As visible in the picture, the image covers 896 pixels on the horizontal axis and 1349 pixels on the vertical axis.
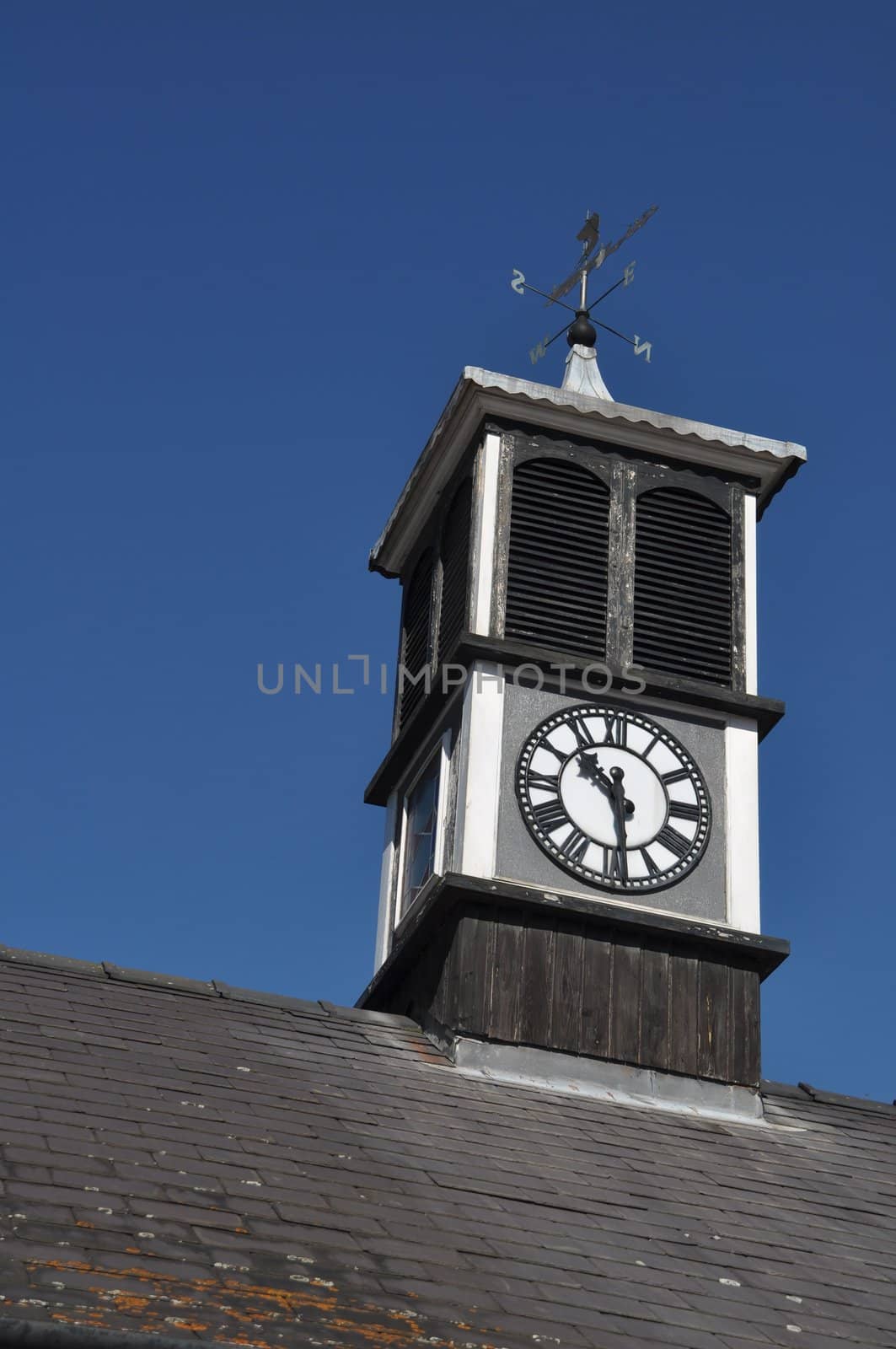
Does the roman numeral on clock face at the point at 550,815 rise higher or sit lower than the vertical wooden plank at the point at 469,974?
higher

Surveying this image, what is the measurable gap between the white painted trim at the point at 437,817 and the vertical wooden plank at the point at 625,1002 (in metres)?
1.42

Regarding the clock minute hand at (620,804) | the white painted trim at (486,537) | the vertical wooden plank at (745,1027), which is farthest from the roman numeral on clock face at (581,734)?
the vertical wooden plank at (745,1027)

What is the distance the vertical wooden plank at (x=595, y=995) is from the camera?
14102 mm

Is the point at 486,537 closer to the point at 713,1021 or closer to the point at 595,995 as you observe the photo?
the point at 595,995

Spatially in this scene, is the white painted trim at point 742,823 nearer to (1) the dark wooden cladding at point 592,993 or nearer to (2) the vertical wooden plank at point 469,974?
(1) the dark wooden cladding at point 592,993

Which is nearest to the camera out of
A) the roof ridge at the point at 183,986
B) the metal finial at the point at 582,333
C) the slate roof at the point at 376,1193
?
the slate roof at the point at 376,1193

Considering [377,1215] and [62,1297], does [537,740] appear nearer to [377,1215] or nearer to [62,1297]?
[377,1215]

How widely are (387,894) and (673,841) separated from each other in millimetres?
2418

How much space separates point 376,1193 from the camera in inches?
415

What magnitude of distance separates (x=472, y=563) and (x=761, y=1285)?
6.73m

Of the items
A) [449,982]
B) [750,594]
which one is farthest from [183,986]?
[750,594]

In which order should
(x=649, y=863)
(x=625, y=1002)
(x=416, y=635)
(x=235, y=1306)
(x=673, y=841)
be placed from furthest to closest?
(x=416, y=635)
(x=673, y=841)
(x=649, y=863)
(x=625, y=1002)
(x=235, y=1306)

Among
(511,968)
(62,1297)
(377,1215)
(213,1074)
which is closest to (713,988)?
(511,968)

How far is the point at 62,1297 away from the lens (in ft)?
26.9
